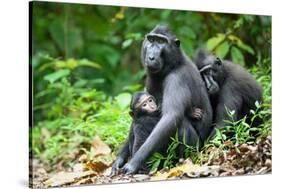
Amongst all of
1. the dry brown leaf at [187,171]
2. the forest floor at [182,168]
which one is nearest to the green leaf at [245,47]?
the forest floor at [182,168]

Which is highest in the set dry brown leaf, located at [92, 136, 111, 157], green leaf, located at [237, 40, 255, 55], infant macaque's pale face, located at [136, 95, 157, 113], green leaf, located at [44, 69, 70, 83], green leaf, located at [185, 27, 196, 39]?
green leaf, located at [185, 27, 196, 39]

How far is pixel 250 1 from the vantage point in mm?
5602

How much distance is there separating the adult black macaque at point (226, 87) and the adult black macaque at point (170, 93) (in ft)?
0.36

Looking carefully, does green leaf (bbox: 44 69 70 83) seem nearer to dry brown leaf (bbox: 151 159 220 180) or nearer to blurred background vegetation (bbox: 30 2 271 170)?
blurred background vegetation (bbox: 30 2 271 170)

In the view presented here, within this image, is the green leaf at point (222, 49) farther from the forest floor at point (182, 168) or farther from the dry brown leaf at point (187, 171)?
the dry brown leaf at point (187, 171)

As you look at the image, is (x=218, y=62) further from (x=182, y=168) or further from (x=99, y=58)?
(x=99, y=58)

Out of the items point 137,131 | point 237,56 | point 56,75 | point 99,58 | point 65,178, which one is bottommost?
point 65,178

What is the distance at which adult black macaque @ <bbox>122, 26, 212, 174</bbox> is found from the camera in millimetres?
4758

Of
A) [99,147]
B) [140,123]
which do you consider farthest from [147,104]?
[99,147]

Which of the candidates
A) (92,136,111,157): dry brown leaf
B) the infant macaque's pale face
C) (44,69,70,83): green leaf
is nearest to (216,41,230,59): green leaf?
the infant macaque's pale face

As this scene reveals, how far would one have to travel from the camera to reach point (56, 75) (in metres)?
6.27

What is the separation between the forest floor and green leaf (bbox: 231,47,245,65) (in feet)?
2.54

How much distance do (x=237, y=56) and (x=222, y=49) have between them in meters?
0.15
